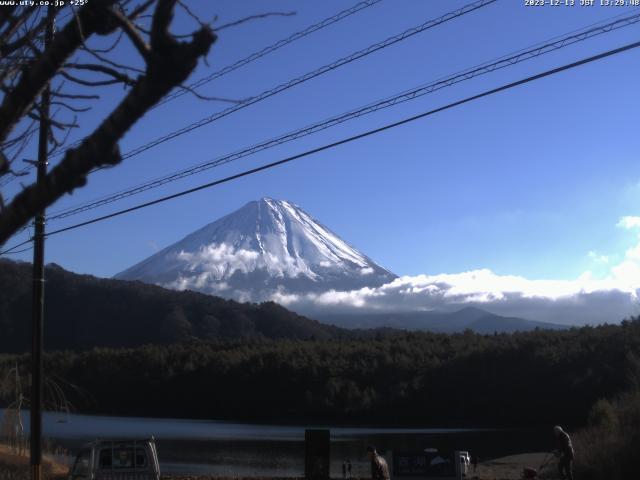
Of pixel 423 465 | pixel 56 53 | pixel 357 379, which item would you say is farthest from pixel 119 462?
pixel 357 379

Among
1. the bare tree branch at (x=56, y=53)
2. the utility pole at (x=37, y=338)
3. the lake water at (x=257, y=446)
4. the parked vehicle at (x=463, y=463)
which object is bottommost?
the lake water at (x=257, y=446)

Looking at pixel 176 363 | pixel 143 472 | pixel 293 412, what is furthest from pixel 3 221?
pixel 176 363

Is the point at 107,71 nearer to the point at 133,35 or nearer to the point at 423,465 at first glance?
the point at 133,35

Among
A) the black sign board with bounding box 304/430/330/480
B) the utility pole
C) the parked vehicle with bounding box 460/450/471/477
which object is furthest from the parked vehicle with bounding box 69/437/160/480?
the parked vehicle with bounding box 460/450/471/477

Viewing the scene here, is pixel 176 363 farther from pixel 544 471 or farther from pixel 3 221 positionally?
pixel 3 221

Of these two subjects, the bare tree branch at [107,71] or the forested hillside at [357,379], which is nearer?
the bare tree branch at [107,71]

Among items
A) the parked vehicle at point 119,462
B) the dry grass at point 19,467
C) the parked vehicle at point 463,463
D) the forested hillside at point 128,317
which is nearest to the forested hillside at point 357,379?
the forested hillside at point 128,317

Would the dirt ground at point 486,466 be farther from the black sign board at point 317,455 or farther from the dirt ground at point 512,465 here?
the black sign board at point 317,455

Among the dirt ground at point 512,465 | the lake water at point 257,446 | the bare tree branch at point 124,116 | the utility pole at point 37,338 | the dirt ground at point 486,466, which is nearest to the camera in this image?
the bare tree branch at point 124,116
